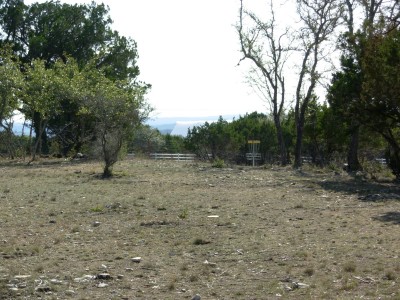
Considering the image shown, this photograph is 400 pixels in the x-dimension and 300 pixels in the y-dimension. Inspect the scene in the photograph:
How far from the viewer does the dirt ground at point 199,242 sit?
8461mm

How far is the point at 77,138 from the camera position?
44438 millimetres

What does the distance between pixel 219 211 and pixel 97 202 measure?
11.9ft

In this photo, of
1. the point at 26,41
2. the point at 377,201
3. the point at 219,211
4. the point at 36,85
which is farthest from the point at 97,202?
the point at 26,41

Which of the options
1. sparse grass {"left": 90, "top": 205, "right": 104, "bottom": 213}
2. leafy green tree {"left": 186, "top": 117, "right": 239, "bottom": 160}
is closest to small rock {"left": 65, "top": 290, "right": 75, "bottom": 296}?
sparse grass {"left": 90, "top": 205, "right": 104, "bottom": 213}

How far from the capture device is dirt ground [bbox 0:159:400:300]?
846 centimetres

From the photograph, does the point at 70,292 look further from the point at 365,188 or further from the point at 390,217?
the point at 365,188

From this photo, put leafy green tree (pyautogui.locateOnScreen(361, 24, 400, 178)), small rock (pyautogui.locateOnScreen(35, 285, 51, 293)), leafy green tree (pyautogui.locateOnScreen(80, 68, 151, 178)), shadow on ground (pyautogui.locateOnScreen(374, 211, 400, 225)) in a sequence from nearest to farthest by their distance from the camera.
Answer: small rock (pyautogui.locateOnScreen(35, 285, 51, 293)) < shadow on ground (pyautogui.locateOnScreen(374, 211, 400, 225)) < leafy green tree (pyautogui.locateOnScreen(361, 24, 400, 178)) < leafy green tree (pyautogui.locateOnScreen(80, 68, 151, 178))

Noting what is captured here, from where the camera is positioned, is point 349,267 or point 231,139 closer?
point 349,267

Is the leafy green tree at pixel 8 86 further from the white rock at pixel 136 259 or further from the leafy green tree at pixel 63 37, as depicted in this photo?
the white rock at pixel 136 259

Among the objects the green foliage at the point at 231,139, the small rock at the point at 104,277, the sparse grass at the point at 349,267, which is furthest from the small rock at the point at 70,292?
the green foliage at the point at 231,139

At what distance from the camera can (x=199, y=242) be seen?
11.6 m

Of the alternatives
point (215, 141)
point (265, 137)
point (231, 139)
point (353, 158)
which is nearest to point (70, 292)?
point (353, 158)

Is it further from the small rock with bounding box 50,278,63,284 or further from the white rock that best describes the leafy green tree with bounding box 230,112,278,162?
the small rock with bounding box 50,278,63,284

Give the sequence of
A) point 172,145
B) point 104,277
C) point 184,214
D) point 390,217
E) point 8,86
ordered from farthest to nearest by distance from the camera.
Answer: point 172,145 < point 8,86 < point 184,214 < point 390,217 < point 104,277
